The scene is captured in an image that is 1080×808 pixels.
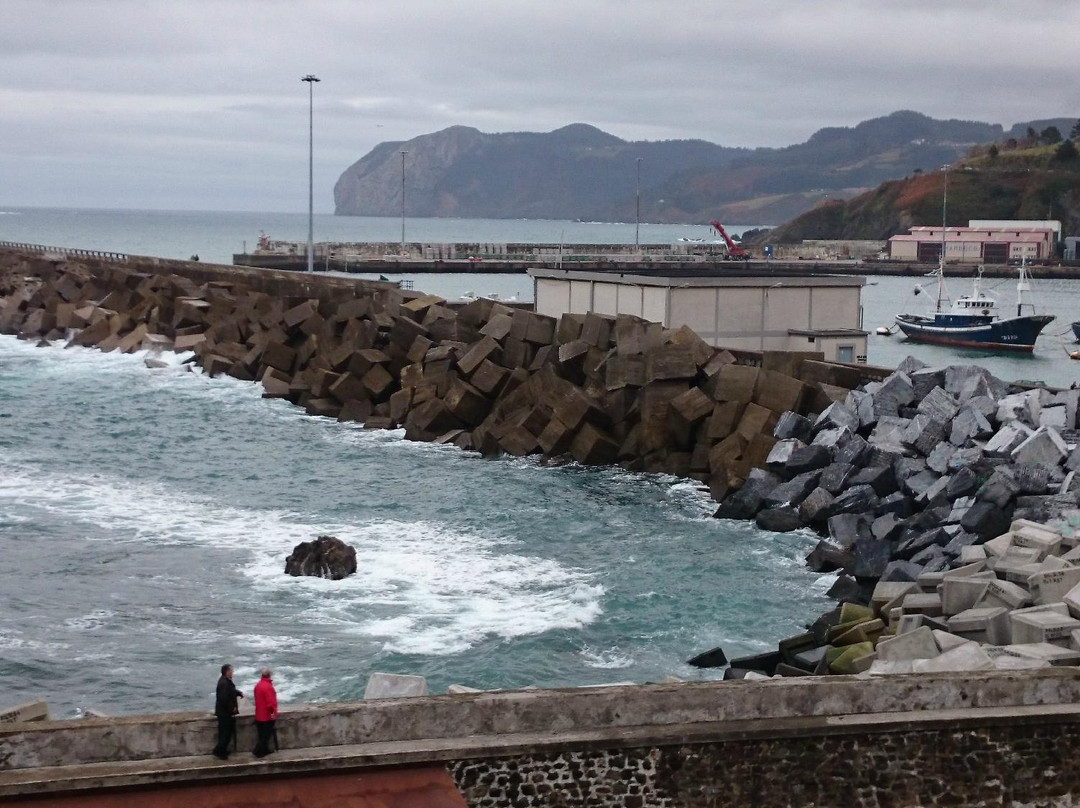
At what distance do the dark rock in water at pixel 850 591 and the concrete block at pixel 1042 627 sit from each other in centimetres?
520

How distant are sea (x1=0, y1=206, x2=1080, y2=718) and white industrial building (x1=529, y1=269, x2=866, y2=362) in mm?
5361

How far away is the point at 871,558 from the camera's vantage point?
18.7 m

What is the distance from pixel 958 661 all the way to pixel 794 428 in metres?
13.1

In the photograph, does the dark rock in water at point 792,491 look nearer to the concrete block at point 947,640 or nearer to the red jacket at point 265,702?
the concrete block at point 947,640

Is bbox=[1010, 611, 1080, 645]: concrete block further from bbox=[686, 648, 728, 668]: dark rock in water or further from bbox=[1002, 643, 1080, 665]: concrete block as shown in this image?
bbox=[686, 648, 728, 668]: dark rock in water

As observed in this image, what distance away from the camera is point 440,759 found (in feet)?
29.1

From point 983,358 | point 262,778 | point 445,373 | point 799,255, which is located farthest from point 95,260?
point 799,255

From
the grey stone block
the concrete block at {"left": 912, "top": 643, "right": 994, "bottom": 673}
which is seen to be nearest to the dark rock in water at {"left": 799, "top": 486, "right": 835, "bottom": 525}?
the grey stone block

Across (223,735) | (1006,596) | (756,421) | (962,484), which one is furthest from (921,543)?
(223,735)

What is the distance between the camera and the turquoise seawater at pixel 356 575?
15.6 metres

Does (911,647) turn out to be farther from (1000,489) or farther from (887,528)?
(887,528)

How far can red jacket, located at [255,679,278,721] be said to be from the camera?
854 centimetres

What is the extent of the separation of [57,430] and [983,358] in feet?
141

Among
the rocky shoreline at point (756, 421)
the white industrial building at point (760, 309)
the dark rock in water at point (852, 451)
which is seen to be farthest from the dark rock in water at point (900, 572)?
the white industrial building at point (760, 309)
